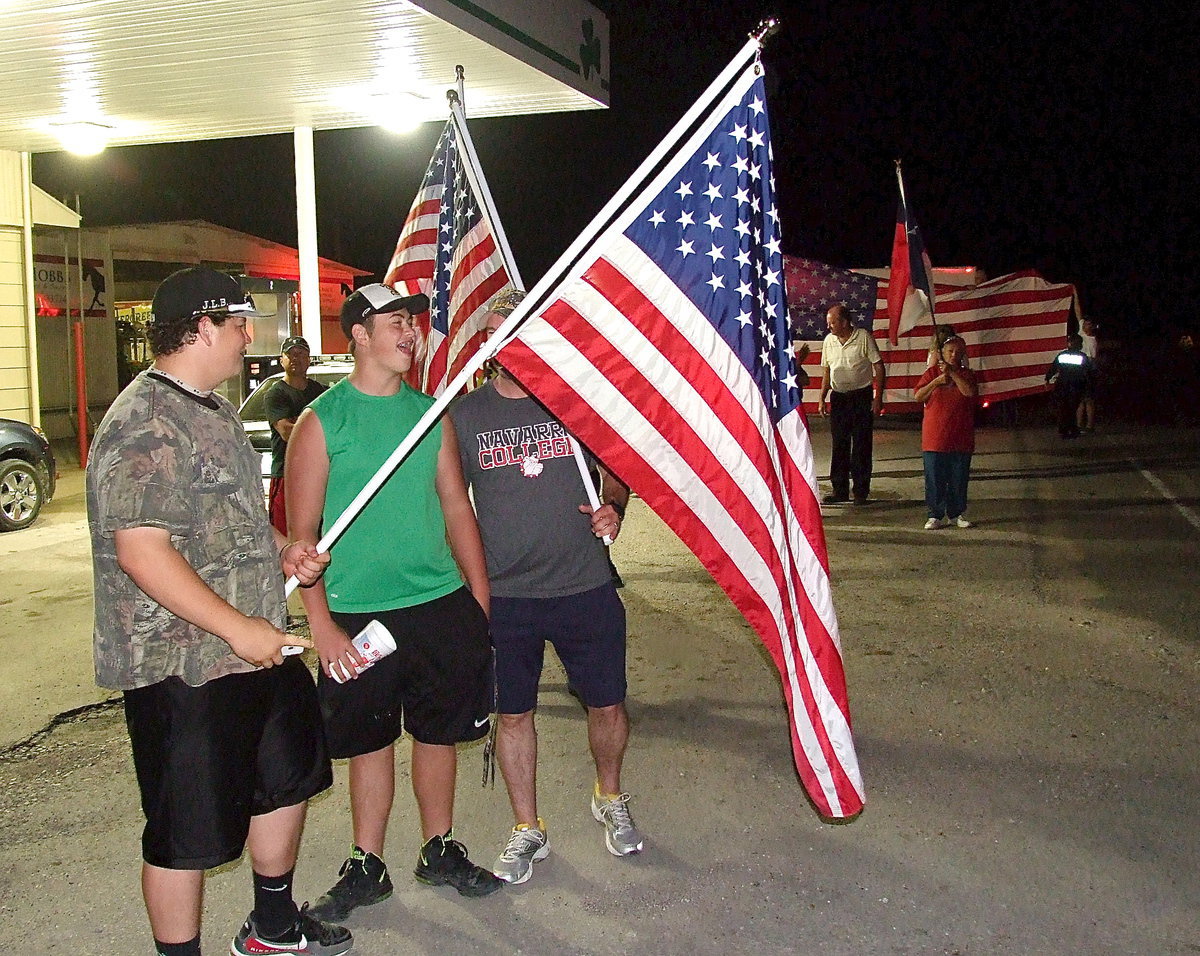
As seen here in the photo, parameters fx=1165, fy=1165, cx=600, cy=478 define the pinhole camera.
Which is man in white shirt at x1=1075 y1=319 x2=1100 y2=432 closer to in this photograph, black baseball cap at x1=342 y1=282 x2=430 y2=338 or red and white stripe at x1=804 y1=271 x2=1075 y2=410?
red and white stripe at x1=804 y1=271 x2=1075 y2=410

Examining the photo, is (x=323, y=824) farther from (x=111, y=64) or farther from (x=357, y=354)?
(x=111, y=64)

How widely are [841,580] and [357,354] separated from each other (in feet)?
19.7

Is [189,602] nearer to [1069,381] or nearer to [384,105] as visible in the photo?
[384,105]

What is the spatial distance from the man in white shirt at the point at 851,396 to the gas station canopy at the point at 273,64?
417 cm

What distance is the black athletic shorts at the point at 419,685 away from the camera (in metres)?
3.87

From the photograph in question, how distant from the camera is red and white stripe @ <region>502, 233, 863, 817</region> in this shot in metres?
3.61

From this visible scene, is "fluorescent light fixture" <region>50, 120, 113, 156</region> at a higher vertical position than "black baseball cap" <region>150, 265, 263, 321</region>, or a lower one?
higher

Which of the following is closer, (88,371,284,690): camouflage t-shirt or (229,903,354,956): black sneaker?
(88,371,284,690): camouflage t-shirt

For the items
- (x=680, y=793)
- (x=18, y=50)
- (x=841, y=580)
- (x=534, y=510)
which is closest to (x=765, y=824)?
(x=680, y=793)

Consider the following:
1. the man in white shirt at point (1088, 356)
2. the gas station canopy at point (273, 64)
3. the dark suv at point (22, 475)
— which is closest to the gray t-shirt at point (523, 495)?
the gas station canopy at point (273, 64)

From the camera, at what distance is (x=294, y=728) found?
3.44 meters

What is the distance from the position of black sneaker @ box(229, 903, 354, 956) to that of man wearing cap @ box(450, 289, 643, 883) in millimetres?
690

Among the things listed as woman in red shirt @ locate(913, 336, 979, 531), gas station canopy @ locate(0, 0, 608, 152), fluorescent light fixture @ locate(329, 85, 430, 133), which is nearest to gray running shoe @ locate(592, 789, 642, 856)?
woman in red shirt @ locate(913, 336, 979, 531)

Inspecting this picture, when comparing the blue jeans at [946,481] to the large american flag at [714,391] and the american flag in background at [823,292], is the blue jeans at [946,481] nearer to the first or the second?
the american flag in background at [823,292]
